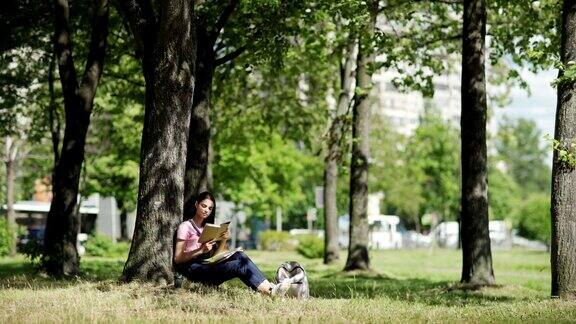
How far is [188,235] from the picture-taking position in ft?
39.9

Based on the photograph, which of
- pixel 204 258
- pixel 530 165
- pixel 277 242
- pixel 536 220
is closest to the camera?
pixel 204 258

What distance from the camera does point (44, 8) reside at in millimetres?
20219

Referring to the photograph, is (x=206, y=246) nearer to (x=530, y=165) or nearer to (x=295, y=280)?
(x=295, y=280)

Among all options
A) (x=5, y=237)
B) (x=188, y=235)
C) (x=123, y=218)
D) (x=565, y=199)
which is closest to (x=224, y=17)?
(x=188, y=235)

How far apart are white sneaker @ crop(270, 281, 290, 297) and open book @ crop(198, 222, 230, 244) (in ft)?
3.26

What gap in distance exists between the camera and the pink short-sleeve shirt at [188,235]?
12.1 meters

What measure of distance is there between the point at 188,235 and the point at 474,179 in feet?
21.4

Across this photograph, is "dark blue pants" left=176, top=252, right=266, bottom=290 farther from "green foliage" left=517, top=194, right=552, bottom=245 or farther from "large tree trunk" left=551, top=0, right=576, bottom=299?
"green foliage" left=517, top=194, right=552, bottom=245

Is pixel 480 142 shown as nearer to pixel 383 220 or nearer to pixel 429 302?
pixel 429 302

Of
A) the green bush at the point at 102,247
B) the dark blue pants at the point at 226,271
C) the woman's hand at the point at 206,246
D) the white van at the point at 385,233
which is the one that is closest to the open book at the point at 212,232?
the woman's hand at the point at 206,246

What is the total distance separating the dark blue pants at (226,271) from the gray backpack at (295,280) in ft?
0.89

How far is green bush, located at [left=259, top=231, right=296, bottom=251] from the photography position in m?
54.0

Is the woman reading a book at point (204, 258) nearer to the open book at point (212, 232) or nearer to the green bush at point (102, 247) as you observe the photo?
the open book at point (212, 232)

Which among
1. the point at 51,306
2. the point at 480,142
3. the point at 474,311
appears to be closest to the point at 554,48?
the point at 480,142
